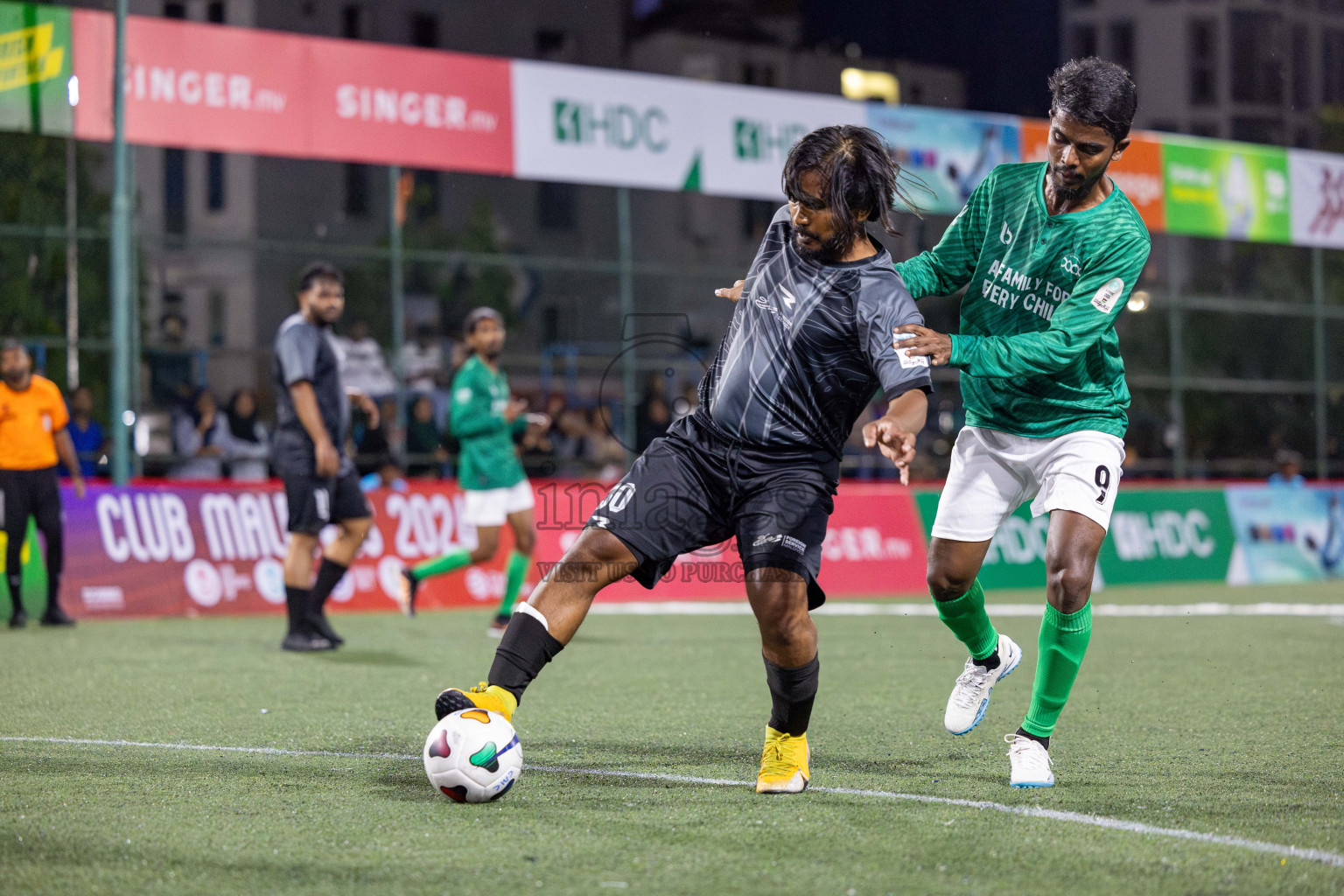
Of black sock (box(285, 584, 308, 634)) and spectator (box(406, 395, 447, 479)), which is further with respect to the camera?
spectator (box(406, 395, 447, 479))

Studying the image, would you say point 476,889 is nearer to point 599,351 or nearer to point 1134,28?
point 599,351

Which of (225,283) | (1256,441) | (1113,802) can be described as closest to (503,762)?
(1113,802)

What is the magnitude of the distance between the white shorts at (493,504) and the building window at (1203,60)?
2158 inches

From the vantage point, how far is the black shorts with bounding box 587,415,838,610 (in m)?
4.40

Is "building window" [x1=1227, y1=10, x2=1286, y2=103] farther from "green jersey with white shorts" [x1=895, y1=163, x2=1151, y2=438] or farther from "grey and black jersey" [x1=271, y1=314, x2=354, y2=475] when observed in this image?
"green jersey with white shorts" [x1=895, y1=163, x2=1151, y2=438]

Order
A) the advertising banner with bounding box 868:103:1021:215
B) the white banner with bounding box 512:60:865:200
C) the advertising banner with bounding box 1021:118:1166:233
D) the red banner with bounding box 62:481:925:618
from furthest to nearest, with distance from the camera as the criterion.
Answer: the advertising banner with bounding box 1021:118:1166:233 < the advertising banner with bounding box 868:103:1021:215 < the white banner with bounding box 512:60:865:200 < the red banner with bounding box 62:481:925:618

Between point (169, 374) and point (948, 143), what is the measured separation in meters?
9.87

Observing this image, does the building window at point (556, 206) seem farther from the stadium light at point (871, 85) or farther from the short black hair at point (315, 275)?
the short black hair at point (315, 275)

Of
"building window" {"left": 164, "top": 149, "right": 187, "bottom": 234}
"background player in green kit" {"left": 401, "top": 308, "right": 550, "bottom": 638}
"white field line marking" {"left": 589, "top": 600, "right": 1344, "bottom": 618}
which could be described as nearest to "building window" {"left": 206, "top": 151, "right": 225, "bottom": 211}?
"building window" {"left": 164, "top": 149, "right": 187, "bottom": 234}

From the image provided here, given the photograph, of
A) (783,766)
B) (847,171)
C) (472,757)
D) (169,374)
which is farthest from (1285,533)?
(472,757)

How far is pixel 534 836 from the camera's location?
383 centimetres

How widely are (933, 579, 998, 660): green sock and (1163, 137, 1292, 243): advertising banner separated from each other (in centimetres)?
1645

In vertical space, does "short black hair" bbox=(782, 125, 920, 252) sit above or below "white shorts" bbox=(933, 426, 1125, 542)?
above

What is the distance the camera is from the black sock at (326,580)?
8.90m
